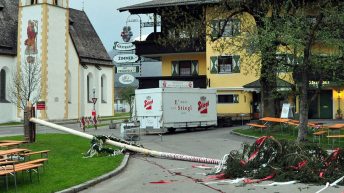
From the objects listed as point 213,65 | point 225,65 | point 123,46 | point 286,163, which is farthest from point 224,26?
point 123,46

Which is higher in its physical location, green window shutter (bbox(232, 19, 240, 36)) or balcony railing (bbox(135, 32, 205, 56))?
balcony railing (bbox(135, 32, 205, 56))

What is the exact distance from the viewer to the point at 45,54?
57.1m

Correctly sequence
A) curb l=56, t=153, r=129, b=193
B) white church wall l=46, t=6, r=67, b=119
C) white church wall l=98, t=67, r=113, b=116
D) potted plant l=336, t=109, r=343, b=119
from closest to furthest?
curb l=56, t=153, r=129, b=193
potted plant l=336, t=109, r=343, b=119
white church wall l=46, t=6, r=67, b=119
white church wall l=98, t=67, r=113, b=116

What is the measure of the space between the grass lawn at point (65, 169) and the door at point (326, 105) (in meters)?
30.0

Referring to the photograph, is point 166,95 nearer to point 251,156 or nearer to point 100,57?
point 251,156

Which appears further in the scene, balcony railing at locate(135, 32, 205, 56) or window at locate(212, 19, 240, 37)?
balcony railing at locate(135, 32, 205, 56)

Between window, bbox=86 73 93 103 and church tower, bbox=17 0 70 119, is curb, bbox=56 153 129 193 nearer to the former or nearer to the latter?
church tower, bbox=17 0 70 119

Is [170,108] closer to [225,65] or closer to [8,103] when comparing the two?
[225,65]

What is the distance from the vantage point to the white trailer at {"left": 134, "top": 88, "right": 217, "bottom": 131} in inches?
1289

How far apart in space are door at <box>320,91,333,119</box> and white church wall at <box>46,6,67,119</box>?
1050 inches

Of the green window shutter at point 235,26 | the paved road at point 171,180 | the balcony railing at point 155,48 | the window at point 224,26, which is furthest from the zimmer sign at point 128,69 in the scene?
the paved road at point 171,180

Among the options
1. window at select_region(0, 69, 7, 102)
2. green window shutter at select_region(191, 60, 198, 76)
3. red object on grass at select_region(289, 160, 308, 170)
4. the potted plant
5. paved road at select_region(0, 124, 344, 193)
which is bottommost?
paved road at select_region(0, 124, 344, 193)

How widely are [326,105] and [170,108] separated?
20.4 m

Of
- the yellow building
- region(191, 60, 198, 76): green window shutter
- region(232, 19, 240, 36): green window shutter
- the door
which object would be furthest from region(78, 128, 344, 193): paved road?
region(191, 60, 198, 76): green window shutter
